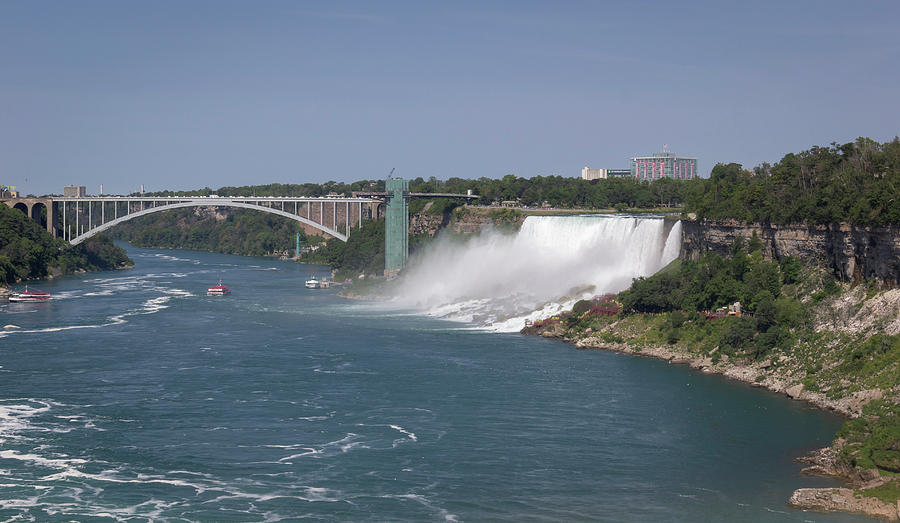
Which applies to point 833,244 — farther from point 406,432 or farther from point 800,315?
point 406,432

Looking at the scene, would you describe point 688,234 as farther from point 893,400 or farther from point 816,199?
point 893,400

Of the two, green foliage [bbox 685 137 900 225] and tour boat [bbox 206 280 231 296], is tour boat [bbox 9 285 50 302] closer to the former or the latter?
tour boat [bbox 206 280 231 296]

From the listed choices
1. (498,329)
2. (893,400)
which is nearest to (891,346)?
(893,400)

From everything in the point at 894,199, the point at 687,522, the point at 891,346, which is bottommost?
the point at 687,522

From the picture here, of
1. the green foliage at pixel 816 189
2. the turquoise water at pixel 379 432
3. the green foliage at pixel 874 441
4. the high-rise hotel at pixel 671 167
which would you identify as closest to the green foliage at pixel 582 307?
the turquoise water at pixel 379 432

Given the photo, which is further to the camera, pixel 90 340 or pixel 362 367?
pixel 90 340

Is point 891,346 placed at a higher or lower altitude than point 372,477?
higher

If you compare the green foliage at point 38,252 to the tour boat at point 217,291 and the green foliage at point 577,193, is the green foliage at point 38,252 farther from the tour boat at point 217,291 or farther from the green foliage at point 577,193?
the green foliage at point 577,193

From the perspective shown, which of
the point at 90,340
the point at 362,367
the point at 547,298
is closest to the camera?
the point at 362,367

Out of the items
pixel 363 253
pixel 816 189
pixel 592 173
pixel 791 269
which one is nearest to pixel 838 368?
pixel 791 269
